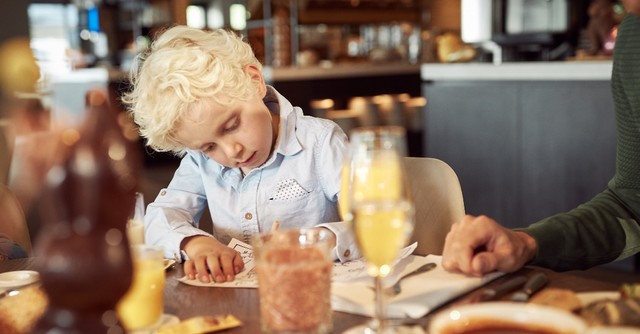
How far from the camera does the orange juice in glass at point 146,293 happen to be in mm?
958

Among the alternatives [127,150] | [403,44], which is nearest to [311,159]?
[127,150]

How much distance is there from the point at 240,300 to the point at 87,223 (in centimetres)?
64

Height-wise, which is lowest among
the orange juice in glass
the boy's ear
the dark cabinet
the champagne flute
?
the dark cabinet

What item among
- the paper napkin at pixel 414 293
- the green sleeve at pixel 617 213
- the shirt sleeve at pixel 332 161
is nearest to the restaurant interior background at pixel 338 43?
the paper napkin at pixel 414 293

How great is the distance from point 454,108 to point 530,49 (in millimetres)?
1086

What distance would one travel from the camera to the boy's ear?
5.97 ft

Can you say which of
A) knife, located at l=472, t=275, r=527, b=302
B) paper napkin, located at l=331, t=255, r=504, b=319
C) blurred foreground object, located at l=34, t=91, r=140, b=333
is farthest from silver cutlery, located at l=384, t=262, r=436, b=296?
blurred foreground object, located at l=34, t=91, r=140, b=333

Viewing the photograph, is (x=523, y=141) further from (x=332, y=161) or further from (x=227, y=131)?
(x=227, y=131)

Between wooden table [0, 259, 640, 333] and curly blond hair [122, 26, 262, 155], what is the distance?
490 millimetres

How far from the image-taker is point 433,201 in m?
1.75

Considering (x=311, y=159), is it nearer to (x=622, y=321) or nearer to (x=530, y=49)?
(x=622, y=321)

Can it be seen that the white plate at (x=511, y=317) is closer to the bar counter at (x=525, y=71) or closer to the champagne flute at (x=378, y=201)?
the champagne flute at (x=378, y=201)

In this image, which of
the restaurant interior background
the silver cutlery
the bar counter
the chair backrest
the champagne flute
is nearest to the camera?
the champagne flute

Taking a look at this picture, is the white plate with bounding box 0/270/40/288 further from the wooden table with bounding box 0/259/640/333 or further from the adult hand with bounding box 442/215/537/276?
the adult hand with bounding box 442/215/537/276
